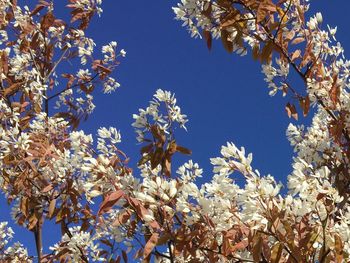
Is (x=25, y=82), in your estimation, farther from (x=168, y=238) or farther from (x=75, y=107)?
(x=168, y=238)

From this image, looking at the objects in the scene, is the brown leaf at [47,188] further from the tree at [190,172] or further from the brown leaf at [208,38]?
the brown leaf at [208,38]

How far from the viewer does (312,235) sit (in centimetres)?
195

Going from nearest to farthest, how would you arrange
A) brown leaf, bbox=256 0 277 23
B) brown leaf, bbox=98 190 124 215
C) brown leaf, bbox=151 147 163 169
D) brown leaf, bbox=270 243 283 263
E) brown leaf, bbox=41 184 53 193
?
1. brown leaf, bbox=270 243 283 263
2. brown leaf, bbox=98 190 124 215
3. brown leaf, bbox=256 0 277 23
4. brown leaf, bbox=151 147 163 169
5. brown leaf, bbox=41 184 53 193

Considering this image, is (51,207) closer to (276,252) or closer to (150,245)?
(150,245)

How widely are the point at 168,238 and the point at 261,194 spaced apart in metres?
0.47

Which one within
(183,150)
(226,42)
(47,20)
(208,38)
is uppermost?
(47,20)

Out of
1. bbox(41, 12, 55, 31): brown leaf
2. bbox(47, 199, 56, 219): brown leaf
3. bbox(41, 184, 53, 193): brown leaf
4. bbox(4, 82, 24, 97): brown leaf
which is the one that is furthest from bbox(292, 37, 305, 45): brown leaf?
bbox(41, 12, 55, 31): brown leaf

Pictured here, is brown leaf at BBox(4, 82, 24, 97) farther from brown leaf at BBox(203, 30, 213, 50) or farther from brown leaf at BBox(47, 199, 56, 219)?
brown leaf at BBox(203, 30, 213, 50)

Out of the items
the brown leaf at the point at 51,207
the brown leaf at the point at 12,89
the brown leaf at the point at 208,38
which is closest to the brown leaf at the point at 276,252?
the brown leaf at the point at 208,38

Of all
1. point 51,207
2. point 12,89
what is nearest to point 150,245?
point 51,207

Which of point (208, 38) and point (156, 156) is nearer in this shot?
point (156, 156)

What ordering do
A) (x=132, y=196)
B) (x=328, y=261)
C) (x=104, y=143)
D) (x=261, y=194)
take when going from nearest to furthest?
(x=261, y=194) → (x=328, y=261) → (x=132, y=196) → (x=104, y=143)

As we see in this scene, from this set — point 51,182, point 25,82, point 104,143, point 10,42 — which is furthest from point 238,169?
point 10,42

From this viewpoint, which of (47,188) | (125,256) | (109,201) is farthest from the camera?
(47,188)
